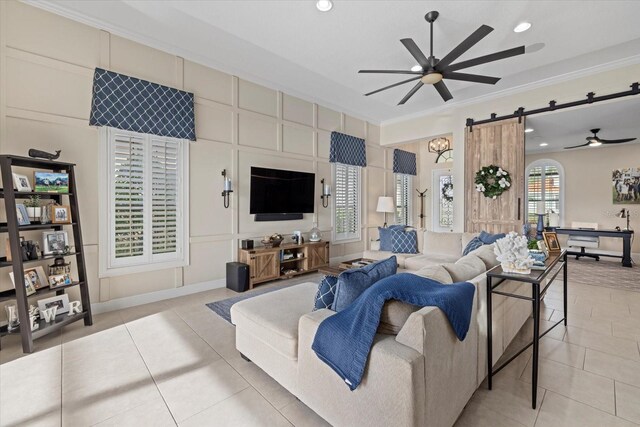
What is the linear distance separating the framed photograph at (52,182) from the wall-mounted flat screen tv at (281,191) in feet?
7.93

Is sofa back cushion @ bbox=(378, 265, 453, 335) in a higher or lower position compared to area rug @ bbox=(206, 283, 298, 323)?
higher

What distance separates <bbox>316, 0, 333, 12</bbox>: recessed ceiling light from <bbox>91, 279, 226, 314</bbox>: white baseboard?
3880mm

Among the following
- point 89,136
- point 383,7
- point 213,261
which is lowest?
point 213,261

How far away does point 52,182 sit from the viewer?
2.98 meters

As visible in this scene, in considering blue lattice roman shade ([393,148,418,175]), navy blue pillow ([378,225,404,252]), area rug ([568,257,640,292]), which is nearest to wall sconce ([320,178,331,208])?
navy blue pillow ([378,225,404,252])

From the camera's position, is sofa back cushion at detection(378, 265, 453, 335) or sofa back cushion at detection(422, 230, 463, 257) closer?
sofa back cushion at detection(378, 265, 453, 335)

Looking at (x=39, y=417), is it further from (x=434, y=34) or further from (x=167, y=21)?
(x=434, y=34)

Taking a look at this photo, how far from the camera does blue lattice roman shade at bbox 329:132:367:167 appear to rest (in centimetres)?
621

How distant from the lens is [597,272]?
5.71 metres

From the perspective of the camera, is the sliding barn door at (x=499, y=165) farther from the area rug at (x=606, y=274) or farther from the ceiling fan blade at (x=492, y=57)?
the ceiling fan blade at (x=492, y=57)

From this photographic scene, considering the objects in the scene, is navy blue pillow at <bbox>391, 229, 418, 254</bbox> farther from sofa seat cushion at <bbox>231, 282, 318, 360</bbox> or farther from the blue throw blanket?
the blue throw blanket

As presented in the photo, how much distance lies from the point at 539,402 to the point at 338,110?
5725 millimetres

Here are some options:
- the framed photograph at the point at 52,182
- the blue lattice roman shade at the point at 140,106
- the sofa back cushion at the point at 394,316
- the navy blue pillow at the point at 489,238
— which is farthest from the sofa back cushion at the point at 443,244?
the framed photograph at the point at 52,182

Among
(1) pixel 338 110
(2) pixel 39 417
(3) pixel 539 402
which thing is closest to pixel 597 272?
(3) pixel 539 402
